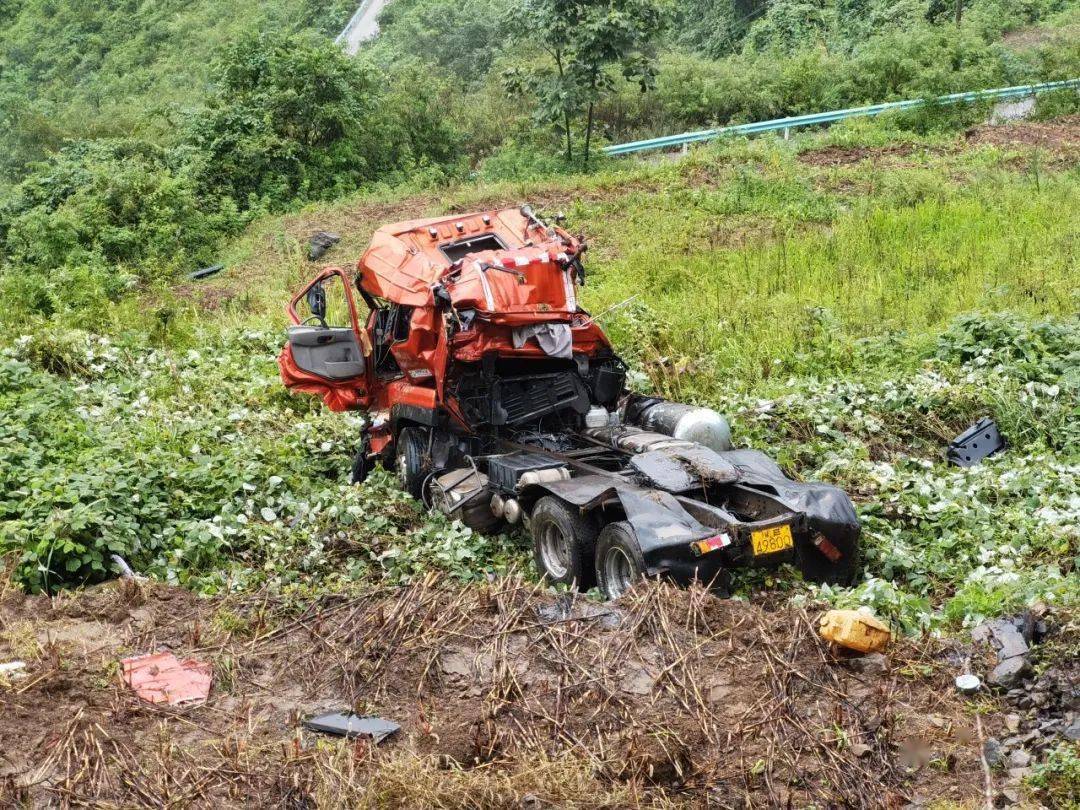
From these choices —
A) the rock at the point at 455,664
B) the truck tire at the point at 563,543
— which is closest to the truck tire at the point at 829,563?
the truck tire at the point at 563,543

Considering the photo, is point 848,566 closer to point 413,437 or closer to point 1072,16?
point 413,437

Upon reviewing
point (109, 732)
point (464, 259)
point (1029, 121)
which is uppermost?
point (464, 259)

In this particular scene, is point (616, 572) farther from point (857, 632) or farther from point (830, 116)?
point (830, 116)

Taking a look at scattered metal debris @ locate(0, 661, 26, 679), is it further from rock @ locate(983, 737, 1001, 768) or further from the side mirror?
the side mirror

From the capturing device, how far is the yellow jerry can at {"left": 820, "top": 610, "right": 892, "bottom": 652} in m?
6.10

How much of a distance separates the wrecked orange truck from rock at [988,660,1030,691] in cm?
186

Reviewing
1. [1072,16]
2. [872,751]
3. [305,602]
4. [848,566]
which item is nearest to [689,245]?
[848,566]

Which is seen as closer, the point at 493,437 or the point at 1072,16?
the point at 493,437

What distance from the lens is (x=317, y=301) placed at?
10883 mm

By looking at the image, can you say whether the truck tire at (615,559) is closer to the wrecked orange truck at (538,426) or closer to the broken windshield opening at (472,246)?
the wrecked orange truck at (538,426)

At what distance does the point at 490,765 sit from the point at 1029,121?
64.1ft

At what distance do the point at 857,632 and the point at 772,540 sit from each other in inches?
57.5

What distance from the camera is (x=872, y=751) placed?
5.43 metres

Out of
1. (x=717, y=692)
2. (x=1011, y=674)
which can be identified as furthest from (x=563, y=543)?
(x=1011, y=674)
